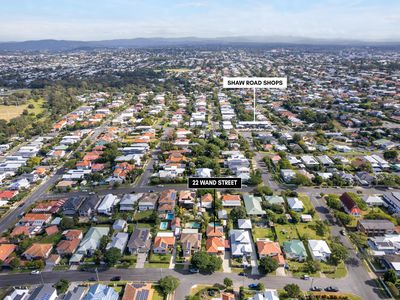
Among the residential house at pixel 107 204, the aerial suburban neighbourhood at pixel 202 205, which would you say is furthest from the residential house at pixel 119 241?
the residential house at pixel 107 204

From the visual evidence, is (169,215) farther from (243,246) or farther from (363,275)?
(363,275)

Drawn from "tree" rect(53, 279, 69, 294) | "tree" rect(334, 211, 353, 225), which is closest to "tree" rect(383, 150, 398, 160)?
"tree" rect(334, 211, 353, 225)

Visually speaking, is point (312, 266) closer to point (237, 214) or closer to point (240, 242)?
point (240, 242)

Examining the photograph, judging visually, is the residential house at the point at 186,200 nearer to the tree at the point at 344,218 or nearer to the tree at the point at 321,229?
the tree at the point at 321,229

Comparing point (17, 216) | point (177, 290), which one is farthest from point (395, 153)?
point (17, 216)

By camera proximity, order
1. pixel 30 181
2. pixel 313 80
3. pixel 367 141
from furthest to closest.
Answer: pixel 313 80 → pixel 367 141 → pixel 30 181

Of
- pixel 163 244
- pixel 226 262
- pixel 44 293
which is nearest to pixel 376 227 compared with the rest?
pixel 226 262
